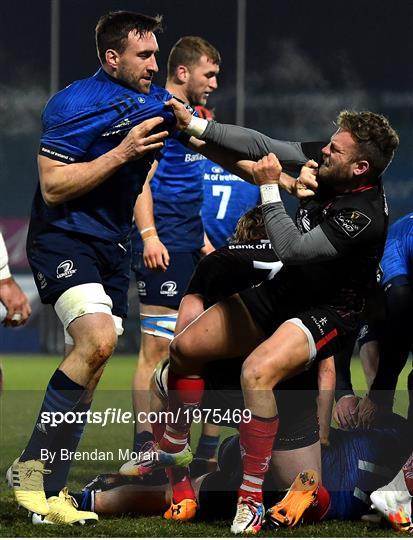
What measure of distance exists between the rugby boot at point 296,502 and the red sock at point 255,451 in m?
0.11

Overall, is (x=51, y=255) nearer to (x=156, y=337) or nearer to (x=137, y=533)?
(x=137, y=533)

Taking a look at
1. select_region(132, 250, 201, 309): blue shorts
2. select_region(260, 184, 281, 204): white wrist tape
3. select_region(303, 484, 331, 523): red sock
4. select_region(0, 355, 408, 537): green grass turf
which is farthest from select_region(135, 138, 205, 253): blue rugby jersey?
select_region(303, 484, 331, 523): red sock

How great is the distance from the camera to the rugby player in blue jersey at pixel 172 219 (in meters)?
6.91

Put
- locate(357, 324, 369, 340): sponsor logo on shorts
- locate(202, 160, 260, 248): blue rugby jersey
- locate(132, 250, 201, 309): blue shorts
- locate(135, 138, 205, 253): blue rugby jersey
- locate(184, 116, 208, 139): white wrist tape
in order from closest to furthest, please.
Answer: locate(184, 116, 208, 139): white wrist tape
locate(357, 324, 369, 340): sponsor logo on shorts
locate(132, 250, 201, 309): blue shorts
locate(135, 138, 205, 253): blue rugby jersey
locate(202, 160, 260, 248): blue rugby jersey

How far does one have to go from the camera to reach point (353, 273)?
16.5ft

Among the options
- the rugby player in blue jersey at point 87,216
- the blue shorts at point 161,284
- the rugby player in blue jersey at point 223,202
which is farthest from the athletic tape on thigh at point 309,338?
the rugby player in blue jersey at point 223,202

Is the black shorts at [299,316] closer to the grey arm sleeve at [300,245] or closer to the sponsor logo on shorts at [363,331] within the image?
the grey arm sleeve at [300,245]

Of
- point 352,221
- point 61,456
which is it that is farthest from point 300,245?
point 61,456

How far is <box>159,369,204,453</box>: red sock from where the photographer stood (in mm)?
5027

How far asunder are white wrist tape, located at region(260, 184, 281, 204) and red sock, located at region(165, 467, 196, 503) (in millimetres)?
1198

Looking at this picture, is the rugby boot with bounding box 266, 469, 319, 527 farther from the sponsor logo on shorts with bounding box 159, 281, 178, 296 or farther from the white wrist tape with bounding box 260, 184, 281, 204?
the sponsor logo on shorts with bounding box 159, 281, 178, 296

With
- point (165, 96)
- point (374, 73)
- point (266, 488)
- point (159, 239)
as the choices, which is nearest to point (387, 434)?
point (266, 488)

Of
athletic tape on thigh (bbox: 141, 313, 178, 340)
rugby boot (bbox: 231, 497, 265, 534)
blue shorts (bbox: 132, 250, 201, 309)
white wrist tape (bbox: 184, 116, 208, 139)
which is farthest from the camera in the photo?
blue shorts (bbox: 132, 250, 201, 309)

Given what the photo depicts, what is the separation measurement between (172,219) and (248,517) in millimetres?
3007
